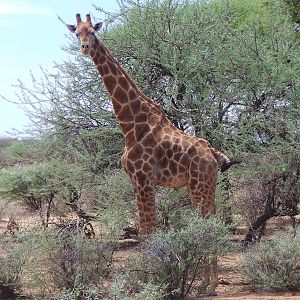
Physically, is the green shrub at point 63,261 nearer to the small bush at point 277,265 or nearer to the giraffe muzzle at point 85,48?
the small bush at point 277,265

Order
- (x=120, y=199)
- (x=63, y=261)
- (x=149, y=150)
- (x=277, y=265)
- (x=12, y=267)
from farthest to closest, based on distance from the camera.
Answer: (x=120, y=199) < (x=277, y=265) < (x=149, y=150) < (x=12, y=267) < (x=63, y=261)

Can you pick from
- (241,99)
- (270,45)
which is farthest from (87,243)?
(270,45)

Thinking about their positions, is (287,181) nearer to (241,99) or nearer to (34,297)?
(241,99)

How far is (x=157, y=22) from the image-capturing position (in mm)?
13602

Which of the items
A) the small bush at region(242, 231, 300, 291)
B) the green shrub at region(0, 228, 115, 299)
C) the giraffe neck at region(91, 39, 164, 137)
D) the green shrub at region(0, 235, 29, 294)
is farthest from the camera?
the giraffe neck at region(91, 39, 164, 137)

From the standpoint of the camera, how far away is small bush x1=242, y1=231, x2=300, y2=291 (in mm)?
9367

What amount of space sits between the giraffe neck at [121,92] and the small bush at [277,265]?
2212mm

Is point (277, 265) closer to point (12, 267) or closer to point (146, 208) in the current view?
point (146, 208)

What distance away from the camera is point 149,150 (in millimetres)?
9297

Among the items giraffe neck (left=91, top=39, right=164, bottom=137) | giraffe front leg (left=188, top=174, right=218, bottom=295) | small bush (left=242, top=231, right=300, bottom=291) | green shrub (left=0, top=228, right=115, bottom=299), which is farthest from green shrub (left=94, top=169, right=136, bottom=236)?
green shrub (left=0, top=228, right=115, bottom=299)

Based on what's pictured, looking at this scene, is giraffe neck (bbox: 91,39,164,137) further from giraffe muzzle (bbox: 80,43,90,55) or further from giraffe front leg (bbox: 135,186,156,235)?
giraffe front leg (bbox: 135,186,156,235)

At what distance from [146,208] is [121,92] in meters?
1.47

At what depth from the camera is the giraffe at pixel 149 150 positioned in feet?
30.2

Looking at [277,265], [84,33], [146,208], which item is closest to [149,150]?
[146,208]
